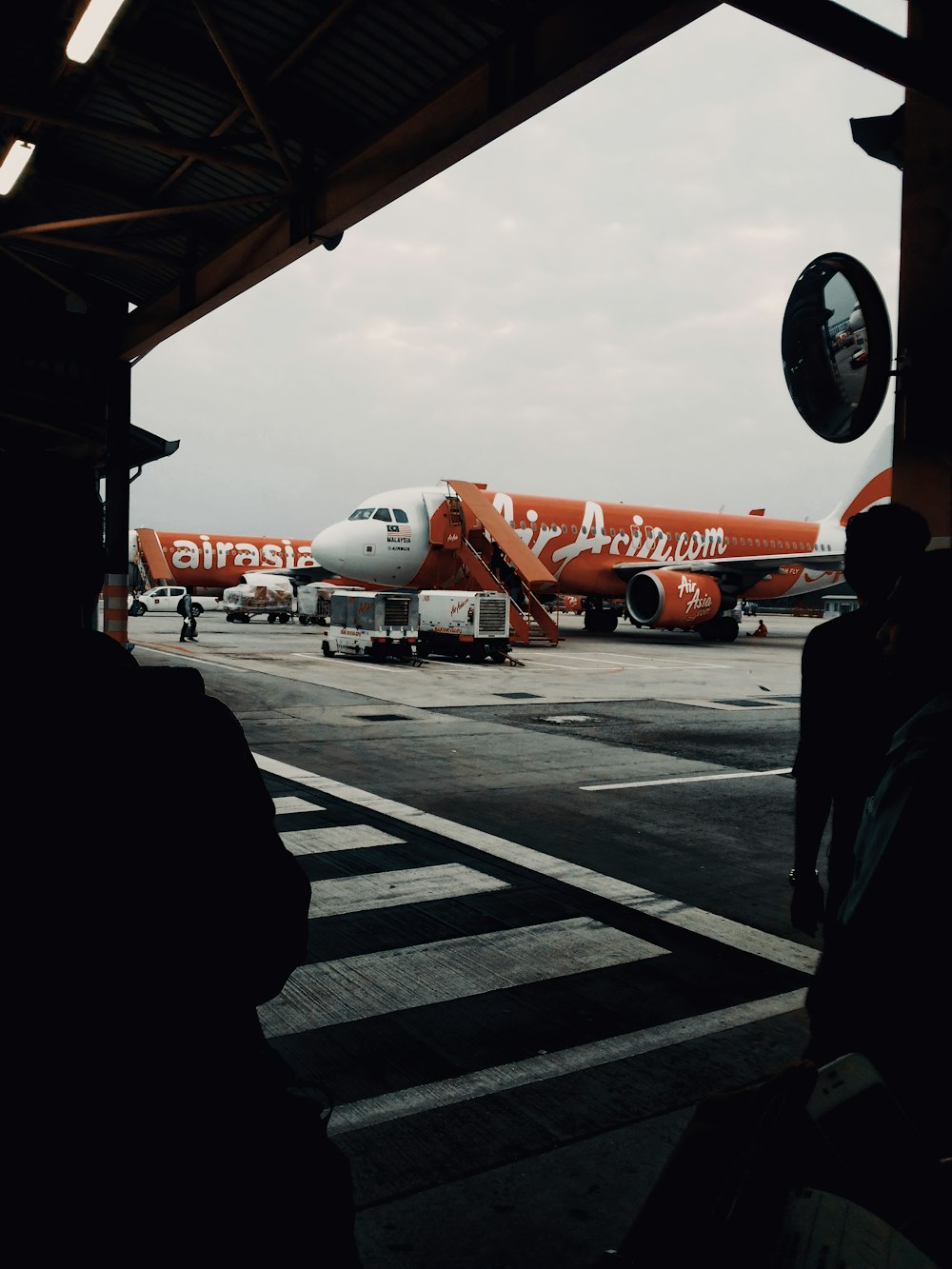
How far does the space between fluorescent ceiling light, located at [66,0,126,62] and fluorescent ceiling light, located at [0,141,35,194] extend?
2.09m

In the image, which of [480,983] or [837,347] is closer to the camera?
[480,983]

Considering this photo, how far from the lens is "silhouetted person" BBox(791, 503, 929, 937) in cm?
339

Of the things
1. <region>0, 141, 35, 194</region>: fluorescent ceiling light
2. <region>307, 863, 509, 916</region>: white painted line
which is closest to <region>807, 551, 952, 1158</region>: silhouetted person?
<region>307, 863, 509, 916</region>: white painted line

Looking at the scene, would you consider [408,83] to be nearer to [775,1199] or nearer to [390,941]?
[390,941]

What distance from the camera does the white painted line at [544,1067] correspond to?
343cm

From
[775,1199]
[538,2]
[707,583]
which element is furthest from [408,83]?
[707,583]

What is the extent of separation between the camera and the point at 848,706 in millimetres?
3424

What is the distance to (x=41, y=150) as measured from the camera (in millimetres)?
10461

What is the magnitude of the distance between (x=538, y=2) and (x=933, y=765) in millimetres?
7804

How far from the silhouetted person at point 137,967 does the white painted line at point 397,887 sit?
163 inches

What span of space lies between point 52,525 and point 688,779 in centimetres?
902

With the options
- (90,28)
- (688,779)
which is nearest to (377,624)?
(688,779)

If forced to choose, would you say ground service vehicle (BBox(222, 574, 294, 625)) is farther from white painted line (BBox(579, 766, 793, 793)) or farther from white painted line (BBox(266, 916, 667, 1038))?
white painted line (BBox(266, 916, 667, 1038))

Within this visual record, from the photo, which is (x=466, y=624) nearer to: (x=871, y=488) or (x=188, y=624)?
(x=188, y=624)
